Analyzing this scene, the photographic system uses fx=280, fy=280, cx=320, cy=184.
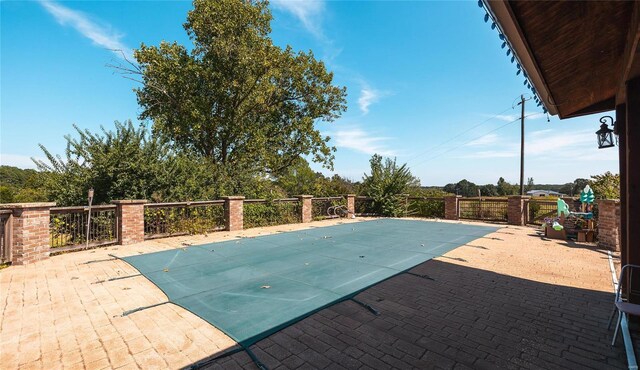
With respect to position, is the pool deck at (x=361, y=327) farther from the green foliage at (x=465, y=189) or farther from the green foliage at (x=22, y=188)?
the green foliage at (x=465, y=189)

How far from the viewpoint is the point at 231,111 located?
1606 cm

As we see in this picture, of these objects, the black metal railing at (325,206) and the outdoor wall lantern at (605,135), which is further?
the black metal railing at (325,206)

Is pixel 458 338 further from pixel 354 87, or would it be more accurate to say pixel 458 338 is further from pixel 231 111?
pixel 354 87

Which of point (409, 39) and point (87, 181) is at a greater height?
point (409, 39)

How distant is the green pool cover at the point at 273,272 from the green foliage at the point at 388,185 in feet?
22.2

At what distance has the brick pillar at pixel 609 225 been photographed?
7418mm

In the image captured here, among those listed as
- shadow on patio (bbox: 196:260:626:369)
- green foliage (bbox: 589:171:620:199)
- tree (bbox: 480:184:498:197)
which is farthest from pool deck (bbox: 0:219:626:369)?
tree (bbox: 480:184:498:197)

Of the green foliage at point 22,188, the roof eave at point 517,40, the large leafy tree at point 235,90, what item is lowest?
the green foliage at point 22,188

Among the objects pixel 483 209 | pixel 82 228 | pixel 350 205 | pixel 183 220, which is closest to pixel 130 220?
pixel 82 228

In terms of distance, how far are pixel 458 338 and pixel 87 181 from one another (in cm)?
1075

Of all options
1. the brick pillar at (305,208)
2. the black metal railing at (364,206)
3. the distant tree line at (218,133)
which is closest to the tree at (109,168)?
the distant tree line at (218,133)

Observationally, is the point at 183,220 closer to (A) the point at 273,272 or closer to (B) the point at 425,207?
(A) the point at 273,272

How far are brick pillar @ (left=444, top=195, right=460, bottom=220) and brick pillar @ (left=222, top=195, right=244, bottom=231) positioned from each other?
34.7ft

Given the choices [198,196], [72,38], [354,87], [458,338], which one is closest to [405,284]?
[458,338]
